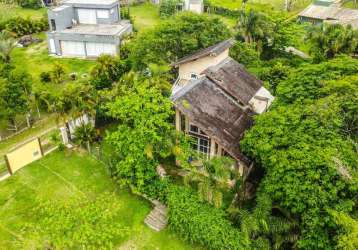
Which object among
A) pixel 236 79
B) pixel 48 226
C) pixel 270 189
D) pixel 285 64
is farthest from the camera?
pixel 285 64

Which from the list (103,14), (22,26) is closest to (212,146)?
(103,14)

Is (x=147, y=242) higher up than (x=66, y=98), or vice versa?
(x=66, y=98)

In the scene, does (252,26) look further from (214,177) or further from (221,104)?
(214,177)

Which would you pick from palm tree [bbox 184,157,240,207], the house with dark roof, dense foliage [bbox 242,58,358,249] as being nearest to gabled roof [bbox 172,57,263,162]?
the house with dark roof

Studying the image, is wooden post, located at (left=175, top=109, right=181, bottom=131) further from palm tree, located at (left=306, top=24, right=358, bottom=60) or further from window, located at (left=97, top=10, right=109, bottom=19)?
window, located at (left=97, top=10, right=109, bottom=19)

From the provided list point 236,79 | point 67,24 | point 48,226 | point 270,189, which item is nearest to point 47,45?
point 67,24

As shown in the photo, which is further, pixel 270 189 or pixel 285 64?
pixel 285 64

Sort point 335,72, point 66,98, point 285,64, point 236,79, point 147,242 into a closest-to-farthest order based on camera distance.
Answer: point 147,242
point 335,72
point 66,98
point 236,79
point 285,64

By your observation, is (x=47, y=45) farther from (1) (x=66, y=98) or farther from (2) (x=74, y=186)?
(2) (x=74, y=186)
